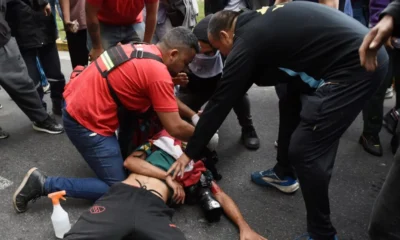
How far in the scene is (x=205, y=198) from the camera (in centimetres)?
238

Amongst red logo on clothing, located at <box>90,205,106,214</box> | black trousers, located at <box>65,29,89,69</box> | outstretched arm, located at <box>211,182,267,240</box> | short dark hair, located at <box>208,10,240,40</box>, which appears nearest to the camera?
red logo on clothing, located at <box>90,205,106,214</box>

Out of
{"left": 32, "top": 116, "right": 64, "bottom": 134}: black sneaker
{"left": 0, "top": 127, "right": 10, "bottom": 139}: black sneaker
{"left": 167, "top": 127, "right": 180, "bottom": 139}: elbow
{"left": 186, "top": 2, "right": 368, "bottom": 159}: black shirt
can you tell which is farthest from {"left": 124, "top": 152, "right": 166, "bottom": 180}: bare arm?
{"left": 0, "top": 127, "right": 10, "bottom": 139}: black sneaker

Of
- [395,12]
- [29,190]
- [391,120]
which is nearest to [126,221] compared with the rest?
[29,190]

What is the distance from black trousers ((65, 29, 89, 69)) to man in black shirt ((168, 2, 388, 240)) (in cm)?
220

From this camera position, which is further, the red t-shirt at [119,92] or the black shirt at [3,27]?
the black shirt at [3,27]

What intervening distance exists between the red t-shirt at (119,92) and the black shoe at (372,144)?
1731mm

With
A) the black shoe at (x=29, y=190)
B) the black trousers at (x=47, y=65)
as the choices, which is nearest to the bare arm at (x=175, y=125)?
the black shoe at (x=29, y=190)

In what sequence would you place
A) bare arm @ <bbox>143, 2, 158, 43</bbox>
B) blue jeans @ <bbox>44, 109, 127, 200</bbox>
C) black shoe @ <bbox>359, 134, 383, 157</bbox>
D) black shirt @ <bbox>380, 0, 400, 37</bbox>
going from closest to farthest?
black shirt @ <bbox>380, 0, 400, 37</bbox> < blue jeans @ <bbox>44, 109, 127, 200</bbox> < black shoe @ <bbox>359, 134, 383, 157</bbox> < bare arm @ <bbox>143, 2, 158, 43</bbox>

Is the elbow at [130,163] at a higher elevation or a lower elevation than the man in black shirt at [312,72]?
lower

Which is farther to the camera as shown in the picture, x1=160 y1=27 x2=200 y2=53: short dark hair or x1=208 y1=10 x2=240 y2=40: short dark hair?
x1=160 y1=27 x2=200 y2=53: short dark hair

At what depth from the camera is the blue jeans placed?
7.85 feet

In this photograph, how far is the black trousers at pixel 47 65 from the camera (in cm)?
341

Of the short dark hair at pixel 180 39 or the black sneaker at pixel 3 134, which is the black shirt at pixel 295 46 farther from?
the black sneaker at pixel 3 134

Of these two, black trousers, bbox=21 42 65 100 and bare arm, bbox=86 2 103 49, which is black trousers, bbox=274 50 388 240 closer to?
bare arm, bbox=86 2 103 49
